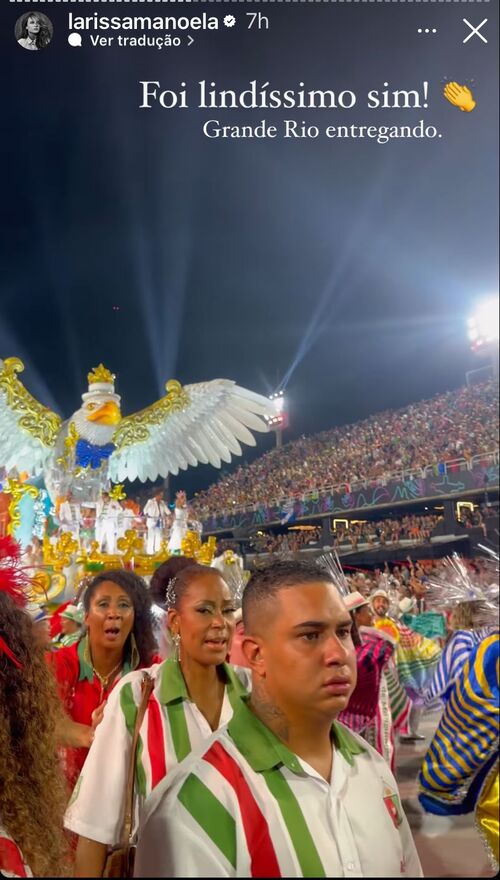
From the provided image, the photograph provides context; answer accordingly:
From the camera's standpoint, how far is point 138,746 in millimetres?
1633

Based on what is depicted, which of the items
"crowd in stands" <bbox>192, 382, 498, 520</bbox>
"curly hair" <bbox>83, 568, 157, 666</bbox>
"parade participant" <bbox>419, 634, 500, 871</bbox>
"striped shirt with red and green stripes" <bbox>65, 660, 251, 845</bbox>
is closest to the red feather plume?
"striped shirt with red and green stripes" <bbox>65, 660, 251, 845</bbox>

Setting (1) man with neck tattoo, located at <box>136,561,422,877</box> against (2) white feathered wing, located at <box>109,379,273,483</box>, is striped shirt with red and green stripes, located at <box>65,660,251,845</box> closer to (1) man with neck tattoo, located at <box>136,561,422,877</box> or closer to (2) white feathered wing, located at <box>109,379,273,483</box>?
(1) man with neck tattoo, located at <box>136,561,422,877</box>

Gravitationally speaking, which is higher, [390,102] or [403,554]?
[390,102]

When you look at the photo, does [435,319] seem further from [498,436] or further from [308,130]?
[308,130]

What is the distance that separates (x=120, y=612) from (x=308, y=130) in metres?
3.69

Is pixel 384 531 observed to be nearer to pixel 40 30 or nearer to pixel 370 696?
pixel 370 696

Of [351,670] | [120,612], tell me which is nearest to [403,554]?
[120,612]

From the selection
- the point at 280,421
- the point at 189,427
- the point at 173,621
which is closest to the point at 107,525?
the point at 189,427

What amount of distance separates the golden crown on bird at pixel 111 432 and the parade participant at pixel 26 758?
5940 millimetres

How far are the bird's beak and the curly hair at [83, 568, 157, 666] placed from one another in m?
4.91

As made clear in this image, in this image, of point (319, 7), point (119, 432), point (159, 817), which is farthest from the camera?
point (119, 432)

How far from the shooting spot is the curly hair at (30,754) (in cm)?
110

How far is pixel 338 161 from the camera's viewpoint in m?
7.02

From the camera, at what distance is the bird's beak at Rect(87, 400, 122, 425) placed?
734 cm
